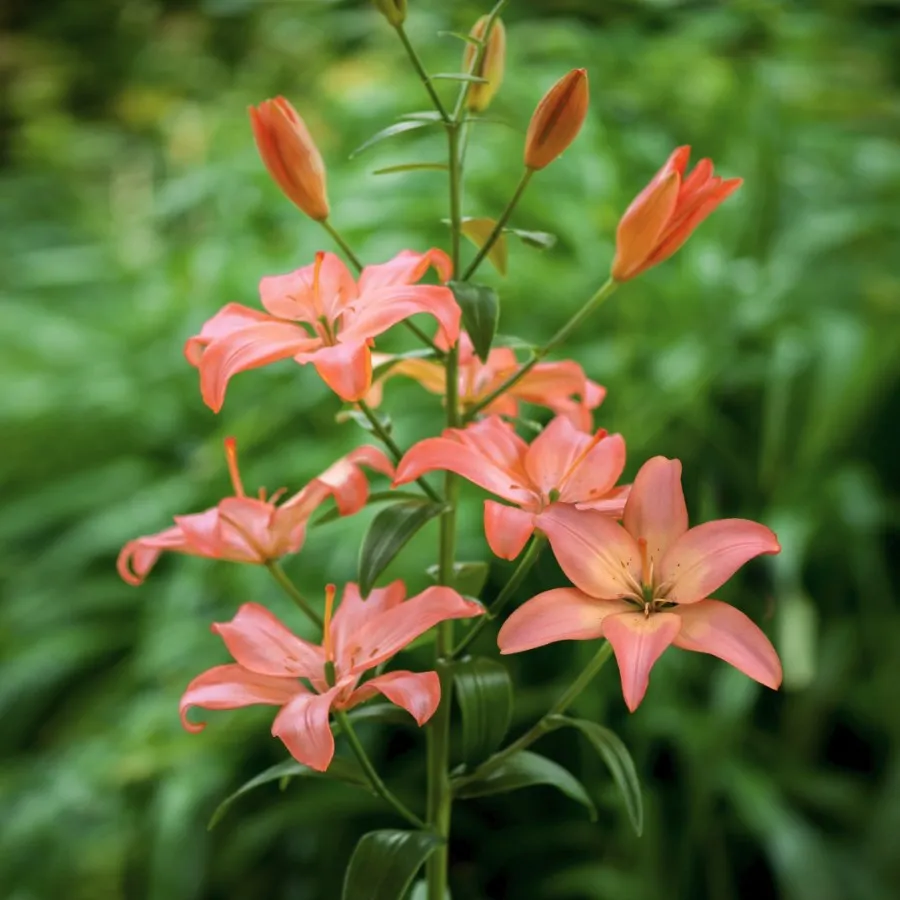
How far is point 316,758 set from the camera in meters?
0.35

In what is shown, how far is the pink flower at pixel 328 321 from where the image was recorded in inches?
14.1

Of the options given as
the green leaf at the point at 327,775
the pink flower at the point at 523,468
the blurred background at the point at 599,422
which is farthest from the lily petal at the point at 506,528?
the blurred background at the point at 599,422

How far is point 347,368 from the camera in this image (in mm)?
354

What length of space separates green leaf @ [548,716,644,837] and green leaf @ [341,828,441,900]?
6 cm

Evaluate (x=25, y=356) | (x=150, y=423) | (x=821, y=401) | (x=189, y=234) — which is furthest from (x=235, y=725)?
(x=189, y=234)

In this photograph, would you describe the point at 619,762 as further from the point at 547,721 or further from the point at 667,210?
the point at 667,210

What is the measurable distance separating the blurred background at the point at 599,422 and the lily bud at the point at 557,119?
58 centimetres

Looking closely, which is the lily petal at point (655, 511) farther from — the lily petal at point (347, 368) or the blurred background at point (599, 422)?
the blurred background at point (599, 422)

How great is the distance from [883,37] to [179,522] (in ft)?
5.55

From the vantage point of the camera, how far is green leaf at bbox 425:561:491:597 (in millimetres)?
441

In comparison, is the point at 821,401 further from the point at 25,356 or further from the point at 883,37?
the point at 25,356

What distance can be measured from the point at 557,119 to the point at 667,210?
50 mm

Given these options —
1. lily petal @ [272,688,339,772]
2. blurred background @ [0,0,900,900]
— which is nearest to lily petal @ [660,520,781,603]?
lily petal @ [272,688,339,772]

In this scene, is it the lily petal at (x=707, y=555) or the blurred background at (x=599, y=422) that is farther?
the blurred background at (x=599, y=422)
